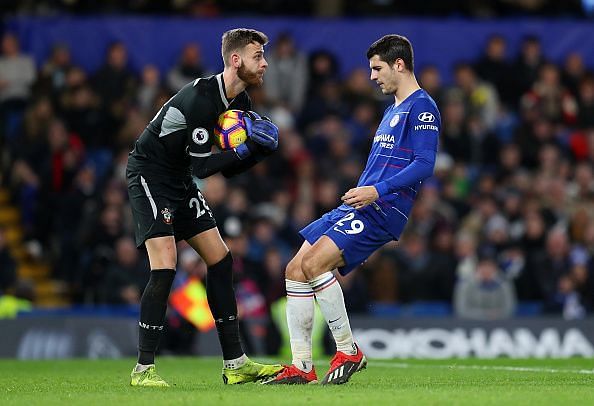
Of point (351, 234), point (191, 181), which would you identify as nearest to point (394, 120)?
point (351, 234)

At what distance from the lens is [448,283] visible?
18266 millimetres

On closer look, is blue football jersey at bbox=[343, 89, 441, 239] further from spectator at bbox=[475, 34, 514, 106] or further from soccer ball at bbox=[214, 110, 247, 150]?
spectator at bbox=[475, 34, 514, 106]

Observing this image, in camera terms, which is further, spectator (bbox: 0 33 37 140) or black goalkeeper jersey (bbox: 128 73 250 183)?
spectator (bbox: 0 33 37 140)

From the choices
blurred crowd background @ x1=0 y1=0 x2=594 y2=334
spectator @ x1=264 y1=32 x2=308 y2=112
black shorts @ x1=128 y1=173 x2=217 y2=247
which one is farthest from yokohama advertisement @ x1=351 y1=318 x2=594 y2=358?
black shorts @ x1=128 y1=173 x2=217 y2=247

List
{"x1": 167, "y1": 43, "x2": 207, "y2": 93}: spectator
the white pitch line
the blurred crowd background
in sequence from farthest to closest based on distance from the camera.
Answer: {"x1": 167, "y1": 43, "x2": 207, "y2": 93}: spectator
the blurred crowd background
the white pitch line

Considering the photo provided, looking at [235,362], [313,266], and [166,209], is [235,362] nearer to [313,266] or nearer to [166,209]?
[313,266]

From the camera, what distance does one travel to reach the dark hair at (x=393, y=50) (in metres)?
9.62

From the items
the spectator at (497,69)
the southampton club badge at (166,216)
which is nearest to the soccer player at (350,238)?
the southampton club badge at (166,216)

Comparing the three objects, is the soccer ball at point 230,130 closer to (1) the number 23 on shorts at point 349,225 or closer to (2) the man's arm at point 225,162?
(2) the man's arm at point 225,162

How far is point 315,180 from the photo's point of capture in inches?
776

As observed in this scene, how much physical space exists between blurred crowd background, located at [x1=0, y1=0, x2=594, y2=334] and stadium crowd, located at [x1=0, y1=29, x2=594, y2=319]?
3 cm

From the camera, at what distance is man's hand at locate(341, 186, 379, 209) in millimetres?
9094

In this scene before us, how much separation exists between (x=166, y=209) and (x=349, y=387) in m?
1.83

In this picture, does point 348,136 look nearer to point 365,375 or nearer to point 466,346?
point 466,346
